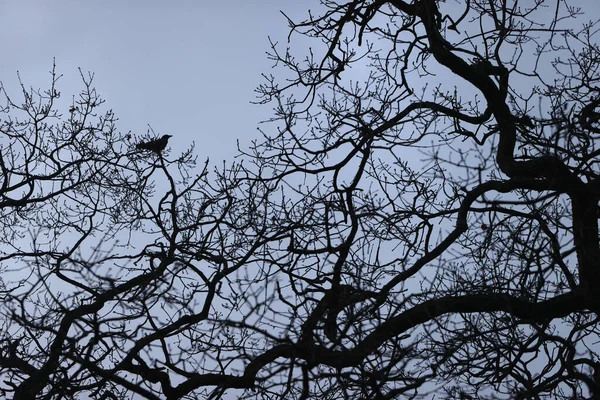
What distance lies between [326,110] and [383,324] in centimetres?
283

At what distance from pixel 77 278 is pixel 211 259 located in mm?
1119

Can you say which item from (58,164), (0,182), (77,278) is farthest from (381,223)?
(0,182)

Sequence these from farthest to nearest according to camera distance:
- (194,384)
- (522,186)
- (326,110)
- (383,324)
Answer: (326,110) → (522,186) → (194,384) → (383,324)

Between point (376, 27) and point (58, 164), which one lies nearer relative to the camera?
point (376, 27)

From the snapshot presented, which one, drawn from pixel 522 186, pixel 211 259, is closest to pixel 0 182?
pixel 211 259

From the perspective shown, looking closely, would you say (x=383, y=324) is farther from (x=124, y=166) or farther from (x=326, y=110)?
(x=124, y=166)

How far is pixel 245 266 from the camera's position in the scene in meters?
5.07

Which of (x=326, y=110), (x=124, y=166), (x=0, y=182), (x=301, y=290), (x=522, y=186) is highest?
(x=0, y=182)

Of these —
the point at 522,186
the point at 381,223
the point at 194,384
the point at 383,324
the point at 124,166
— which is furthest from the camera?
the point at 124,166

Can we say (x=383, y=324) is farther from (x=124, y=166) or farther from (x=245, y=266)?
(x=124, y=166)

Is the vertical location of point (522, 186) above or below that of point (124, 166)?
below

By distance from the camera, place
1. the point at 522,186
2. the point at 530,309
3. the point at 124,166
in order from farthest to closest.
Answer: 1. the point at 124,166
2. the point at 522,186
3. the point at 530,309

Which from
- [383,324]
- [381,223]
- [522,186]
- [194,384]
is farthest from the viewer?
[381,223]

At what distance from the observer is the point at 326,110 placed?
665 cm
